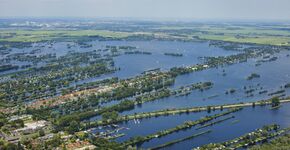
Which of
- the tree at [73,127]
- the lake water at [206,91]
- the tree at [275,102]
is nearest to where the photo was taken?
the tree at [73,127]

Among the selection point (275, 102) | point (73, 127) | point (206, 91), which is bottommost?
point (73, 127)

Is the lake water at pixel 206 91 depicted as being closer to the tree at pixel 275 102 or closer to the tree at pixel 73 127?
the tree at pixel 275 102

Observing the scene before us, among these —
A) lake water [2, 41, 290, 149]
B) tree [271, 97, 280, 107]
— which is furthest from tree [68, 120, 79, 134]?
tree [271, 97, 280, 107]

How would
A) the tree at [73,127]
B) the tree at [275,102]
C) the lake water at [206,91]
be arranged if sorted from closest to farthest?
the tree at [73,127] < the lake water at [206,91] < the tree at [275,102]

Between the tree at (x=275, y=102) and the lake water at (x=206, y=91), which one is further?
the tree at (x=275, y=102)

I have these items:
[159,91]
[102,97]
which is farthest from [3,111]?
[159,91]

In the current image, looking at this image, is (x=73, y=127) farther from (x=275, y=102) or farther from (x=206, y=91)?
(x=275, y=102)

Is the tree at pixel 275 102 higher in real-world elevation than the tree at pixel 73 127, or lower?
higher

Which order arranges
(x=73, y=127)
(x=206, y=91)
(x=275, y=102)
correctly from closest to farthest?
(x=73, y=127), (x=275, y=102), (x=206, y=91)

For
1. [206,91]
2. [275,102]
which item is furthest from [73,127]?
[275,102]

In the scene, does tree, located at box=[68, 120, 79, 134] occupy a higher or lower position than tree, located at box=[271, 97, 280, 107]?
lower

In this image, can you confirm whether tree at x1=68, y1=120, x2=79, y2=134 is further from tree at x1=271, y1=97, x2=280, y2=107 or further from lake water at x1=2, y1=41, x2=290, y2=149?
tree at x1=271, y1=97, x2=280, y2=107

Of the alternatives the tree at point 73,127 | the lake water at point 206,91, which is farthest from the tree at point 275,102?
the tree at point 73,127
